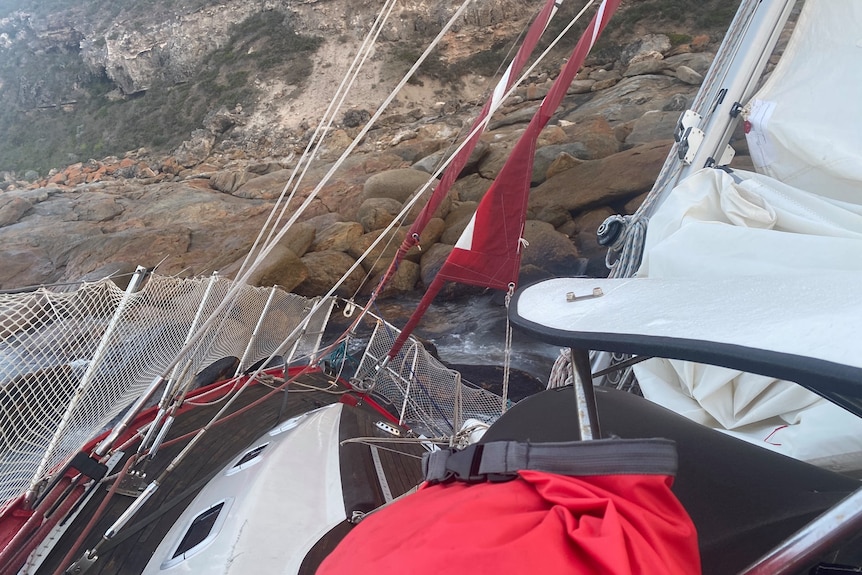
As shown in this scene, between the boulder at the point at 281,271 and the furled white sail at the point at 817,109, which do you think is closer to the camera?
the furled white sail at the point at 817,109

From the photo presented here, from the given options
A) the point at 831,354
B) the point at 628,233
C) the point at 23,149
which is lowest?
the point at 23,149

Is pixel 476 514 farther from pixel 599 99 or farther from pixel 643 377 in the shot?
pixel 599 99

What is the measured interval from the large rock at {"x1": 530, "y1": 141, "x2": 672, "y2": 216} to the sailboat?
527 centimetres

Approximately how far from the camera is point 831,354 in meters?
0.60

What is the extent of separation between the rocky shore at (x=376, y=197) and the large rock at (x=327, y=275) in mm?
23

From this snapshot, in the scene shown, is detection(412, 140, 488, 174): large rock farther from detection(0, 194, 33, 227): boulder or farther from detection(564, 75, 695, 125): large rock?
detection(0, 194, 33, 227): boulder

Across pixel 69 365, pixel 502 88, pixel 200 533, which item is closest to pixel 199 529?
pixel 200 533

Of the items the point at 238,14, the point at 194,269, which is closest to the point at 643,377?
the point at 194,269

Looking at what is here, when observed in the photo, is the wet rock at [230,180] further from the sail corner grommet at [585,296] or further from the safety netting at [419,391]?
the sail corner grommet at [585,296]

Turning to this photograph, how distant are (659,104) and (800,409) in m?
13.0

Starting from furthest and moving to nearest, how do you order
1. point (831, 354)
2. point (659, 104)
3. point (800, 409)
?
point (659, 104), point (800, 409), point (831, 354)

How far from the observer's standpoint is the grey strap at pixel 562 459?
0.71 m

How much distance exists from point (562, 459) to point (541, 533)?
0.44 ft

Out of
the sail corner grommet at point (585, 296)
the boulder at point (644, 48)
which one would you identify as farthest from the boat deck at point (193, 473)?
the boulder at point (644, 48)
